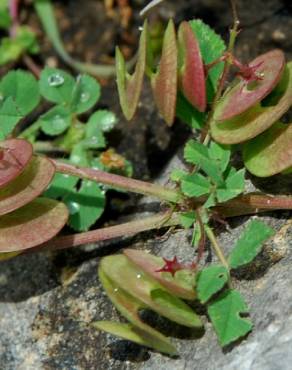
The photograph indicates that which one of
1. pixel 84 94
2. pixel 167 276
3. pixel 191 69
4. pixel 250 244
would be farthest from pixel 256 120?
pixel 84 94

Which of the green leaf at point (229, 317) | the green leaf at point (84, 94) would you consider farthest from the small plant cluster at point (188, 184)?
the green leaf at point (84, 94)

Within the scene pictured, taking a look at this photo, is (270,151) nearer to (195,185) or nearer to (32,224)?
(195,185)

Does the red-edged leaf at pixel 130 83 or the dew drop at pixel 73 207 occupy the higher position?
the red-edged leaf at pixel 130 83

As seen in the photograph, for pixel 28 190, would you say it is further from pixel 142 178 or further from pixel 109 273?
pixel 142 178

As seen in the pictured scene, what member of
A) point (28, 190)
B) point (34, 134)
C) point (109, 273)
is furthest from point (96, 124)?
point (109, 273)

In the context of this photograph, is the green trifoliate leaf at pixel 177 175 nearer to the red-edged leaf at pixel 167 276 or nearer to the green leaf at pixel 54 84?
the red-edged leaf at pixel 167 276

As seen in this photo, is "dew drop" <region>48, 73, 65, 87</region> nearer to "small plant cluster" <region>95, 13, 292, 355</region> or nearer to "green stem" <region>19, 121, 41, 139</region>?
"green stem" <region>19, 121, 41, 139</region>
